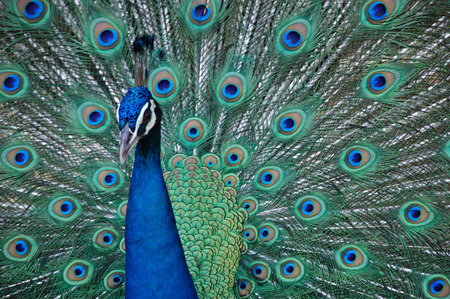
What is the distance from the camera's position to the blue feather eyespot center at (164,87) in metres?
1.66

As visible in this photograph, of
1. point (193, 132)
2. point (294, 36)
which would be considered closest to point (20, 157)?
point (193, 132)

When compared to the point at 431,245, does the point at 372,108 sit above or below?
above

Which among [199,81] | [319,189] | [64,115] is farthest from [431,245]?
[64,115]

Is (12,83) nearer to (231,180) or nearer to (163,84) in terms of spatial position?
(163,84)

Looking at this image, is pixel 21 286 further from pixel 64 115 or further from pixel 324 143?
pixel 324 143

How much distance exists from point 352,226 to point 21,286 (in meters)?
1.29

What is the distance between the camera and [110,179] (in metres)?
1.68

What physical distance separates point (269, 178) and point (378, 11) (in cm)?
72

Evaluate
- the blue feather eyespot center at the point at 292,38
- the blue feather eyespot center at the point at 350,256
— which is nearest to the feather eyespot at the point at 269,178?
the blue feather eyespot center at the point at 350,256

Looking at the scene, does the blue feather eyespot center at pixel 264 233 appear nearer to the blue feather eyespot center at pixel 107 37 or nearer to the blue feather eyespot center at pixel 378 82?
the blue feather eyespot center at pixel 378 82

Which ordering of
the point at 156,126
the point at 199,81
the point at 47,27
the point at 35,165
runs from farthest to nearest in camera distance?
the point at 199,81, the point at 35,165, the point at 47,27, the point at 156,126

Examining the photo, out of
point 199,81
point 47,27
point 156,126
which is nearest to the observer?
point 156,126

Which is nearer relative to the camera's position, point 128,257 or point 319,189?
point 128,257

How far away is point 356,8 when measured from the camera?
1.53 meters
